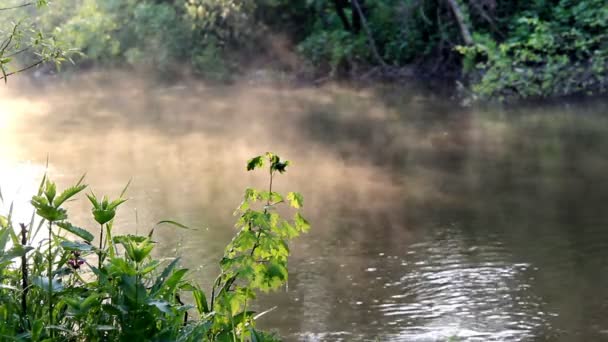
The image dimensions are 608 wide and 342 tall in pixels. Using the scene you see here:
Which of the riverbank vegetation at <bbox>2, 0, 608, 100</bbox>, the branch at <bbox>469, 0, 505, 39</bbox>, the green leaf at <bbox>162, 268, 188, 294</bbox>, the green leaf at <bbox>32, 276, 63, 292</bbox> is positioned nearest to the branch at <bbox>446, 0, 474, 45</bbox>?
the riverbank vegetation at <bbox>2, 0, 608, 100</bbox>

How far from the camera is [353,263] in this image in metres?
7.91

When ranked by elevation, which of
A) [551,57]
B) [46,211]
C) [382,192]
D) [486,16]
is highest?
[486,16]

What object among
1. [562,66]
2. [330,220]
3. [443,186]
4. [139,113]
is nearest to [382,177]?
[443,186]

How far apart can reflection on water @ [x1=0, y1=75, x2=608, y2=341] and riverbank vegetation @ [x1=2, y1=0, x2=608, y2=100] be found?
3.24 ft

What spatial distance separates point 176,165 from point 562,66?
275 inches

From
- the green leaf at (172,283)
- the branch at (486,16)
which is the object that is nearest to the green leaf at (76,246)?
the green leaf at (172,283)

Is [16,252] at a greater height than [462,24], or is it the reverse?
[462,24]

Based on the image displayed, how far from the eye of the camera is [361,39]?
2003 cm

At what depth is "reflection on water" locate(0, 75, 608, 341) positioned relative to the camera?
677 cm

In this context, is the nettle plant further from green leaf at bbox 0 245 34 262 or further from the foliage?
the foliage

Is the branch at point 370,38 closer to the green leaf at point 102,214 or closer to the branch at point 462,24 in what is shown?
the branch at point 462,24

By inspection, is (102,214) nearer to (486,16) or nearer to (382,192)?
(382,192)

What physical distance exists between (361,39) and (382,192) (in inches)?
405

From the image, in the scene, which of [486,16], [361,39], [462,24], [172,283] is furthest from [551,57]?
[172,283]
